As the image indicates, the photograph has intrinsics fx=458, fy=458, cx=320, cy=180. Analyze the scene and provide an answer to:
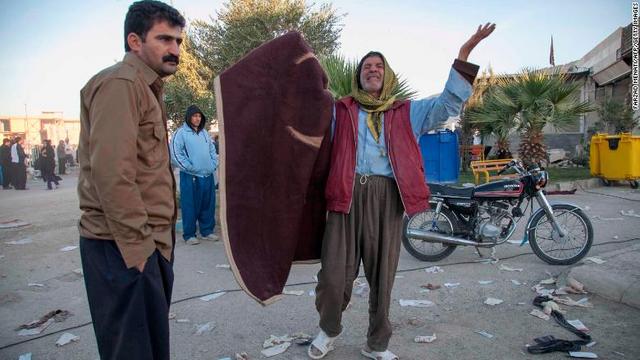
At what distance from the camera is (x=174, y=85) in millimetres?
17547

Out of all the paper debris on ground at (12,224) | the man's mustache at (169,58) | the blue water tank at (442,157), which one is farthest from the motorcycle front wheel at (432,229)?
the paper debris on ground at (12,224)

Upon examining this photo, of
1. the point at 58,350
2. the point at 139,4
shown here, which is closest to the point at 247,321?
the point at 58,350

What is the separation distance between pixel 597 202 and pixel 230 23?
58.7 ft

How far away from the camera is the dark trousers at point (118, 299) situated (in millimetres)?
1908

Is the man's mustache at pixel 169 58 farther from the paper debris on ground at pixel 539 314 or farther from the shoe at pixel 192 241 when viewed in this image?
the shoe at pixel 192 241

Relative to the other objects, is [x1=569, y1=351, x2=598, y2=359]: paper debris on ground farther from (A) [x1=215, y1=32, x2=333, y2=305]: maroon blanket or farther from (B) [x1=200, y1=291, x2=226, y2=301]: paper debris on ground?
(B) [x1=200, y1=291, x2=226, y2=301]: paper debris on ground

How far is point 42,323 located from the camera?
3.84 metres

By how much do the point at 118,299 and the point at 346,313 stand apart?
2405 mm

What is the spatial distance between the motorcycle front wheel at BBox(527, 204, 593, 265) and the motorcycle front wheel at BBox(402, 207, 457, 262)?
0.91 metres

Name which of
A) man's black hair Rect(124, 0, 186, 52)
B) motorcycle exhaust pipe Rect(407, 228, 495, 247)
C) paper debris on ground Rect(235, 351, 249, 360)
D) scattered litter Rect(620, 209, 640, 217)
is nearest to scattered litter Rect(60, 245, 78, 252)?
paper debris on ground Rect(235, 351, 249, 360)

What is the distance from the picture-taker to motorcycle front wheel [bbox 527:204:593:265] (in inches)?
208

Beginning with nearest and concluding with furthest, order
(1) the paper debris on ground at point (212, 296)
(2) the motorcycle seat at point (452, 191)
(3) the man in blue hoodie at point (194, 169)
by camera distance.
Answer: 1. (1) the paper debris on ground at point (212, 296)
2. (2) the motorcycle seat at point (452, 191)
3. (3) the man in blue hoodie at point (194, 169)

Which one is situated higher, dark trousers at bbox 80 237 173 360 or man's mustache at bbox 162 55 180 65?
man's mustache at bbox 162 55 180 65

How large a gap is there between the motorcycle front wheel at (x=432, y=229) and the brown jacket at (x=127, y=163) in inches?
160
